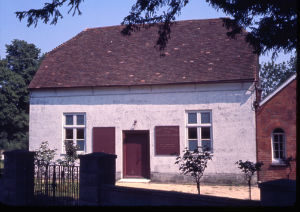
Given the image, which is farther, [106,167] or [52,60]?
[52,60]

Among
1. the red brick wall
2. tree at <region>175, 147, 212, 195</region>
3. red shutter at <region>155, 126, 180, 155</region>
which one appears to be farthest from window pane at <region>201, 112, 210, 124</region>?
tree at <region>175, 147, 212, 195</region>

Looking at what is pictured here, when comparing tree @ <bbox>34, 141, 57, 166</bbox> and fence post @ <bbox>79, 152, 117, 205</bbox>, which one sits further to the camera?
tree @ <bbox>34, 141, 57, 166</bbox>

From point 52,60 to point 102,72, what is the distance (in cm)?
372

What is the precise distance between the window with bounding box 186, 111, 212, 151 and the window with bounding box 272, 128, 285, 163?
110 inches

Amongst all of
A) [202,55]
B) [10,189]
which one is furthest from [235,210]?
[202,55]

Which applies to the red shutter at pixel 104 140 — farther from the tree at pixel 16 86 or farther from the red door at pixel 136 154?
the tree at pixel 16 86

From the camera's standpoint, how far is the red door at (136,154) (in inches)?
607

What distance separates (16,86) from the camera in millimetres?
28172

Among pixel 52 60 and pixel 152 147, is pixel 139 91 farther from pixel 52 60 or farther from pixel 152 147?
pixel 52 60

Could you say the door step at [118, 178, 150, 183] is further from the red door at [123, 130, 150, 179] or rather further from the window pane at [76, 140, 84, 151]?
the window pane at [76, 140, 84, 151]

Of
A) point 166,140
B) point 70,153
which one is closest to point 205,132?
point 166,140

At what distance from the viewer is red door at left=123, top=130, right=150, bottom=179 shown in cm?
1543

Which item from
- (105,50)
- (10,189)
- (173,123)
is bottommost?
(10,189)

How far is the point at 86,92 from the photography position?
1602cm
